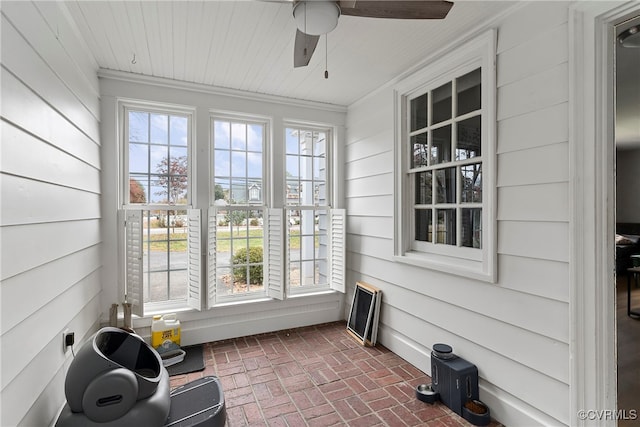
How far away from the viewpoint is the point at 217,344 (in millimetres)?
3264

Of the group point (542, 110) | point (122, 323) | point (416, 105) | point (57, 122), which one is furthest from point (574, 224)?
point (122, 323)

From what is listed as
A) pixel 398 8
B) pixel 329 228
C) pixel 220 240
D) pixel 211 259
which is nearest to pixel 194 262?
pixel 211 259

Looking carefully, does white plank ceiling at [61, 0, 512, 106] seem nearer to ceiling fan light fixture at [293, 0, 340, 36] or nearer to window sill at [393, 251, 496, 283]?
ceiling fan light fixture at [293, 0, 340, 36]

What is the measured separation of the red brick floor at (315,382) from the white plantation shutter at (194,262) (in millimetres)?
517

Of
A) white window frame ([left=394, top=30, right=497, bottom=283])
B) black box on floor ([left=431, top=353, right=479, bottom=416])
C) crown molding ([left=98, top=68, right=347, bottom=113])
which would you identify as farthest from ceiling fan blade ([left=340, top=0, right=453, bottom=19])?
black box on floor ([left=431, top=353, right=479, bottom=416])

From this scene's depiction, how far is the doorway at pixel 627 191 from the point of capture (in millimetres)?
1943

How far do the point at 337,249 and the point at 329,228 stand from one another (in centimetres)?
30

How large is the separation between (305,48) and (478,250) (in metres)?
1.92

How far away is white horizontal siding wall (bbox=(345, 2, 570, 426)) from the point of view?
1769mm

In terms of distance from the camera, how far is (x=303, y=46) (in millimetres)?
2059

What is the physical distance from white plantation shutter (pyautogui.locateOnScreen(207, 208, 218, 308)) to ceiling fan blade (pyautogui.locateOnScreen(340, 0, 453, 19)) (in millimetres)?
2308

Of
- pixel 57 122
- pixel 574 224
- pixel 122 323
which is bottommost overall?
pixel 122 323

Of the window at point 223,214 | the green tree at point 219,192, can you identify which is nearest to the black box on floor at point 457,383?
the window at point 223,214

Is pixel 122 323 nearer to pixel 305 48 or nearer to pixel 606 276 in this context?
pixel 305 48
